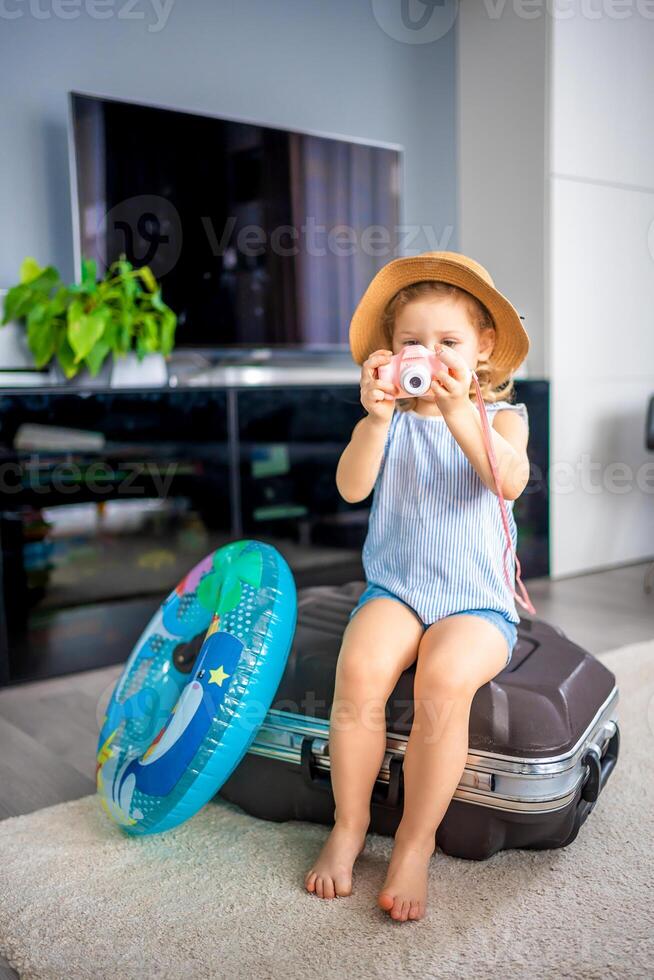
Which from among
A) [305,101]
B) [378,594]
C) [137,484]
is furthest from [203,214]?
[378,594]

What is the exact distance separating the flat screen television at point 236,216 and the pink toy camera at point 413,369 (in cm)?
150

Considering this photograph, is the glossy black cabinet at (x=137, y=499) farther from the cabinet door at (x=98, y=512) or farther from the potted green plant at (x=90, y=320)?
the potted green plant at (x=90, y=320)

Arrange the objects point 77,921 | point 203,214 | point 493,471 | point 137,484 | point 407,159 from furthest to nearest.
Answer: point 407,159 < point 203,214 < point 137,484 < point 493,471 < point 77,921

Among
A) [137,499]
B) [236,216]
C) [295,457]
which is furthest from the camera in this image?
[236,216]

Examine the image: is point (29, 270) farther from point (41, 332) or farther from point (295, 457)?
point (295, 457)

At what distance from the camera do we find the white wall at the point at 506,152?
319 cm

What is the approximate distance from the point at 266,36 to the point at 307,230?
2.16ft

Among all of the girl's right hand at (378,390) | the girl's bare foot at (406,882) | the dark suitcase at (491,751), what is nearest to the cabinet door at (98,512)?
the dark suitcase at (491,751)

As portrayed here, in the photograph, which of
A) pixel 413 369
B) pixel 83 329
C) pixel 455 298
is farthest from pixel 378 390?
pixel 83 329

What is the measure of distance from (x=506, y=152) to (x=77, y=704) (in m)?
2.47

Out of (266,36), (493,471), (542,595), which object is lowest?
(542,595)

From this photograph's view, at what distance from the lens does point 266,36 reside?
3.00 m

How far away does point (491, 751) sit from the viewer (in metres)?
1.26

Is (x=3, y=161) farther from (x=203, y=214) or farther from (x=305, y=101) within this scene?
(x=305, y=101)
